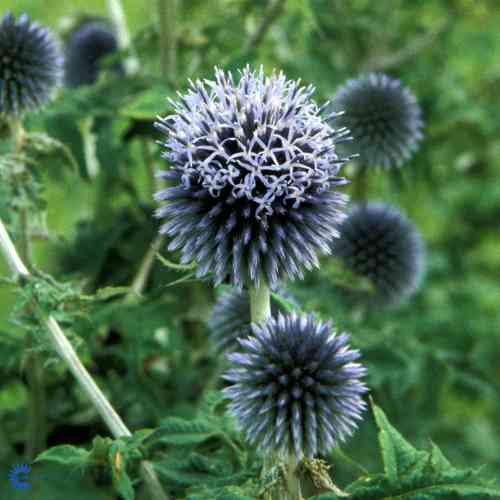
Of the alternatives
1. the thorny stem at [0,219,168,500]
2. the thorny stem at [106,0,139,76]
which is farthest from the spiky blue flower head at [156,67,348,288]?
the thorny stem at [106,0,139,76]

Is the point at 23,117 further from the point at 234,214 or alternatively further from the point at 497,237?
the point at 497,237

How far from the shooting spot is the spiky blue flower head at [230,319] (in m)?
2.27

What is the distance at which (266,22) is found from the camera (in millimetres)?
3137

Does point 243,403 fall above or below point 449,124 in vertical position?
below

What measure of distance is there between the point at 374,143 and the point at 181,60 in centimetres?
122

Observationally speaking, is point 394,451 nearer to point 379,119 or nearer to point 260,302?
point 260,302

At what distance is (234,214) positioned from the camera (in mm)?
1714

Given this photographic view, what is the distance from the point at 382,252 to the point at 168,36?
1.34m

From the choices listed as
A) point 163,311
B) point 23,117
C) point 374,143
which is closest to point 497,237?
point 374,143

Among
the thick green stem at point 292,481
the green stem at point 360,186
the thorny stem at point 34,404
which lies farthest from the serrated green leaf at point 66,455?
the green stem at point 360,186

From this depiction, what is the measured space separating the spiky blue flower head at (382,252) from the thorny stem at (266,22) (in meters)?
0.86

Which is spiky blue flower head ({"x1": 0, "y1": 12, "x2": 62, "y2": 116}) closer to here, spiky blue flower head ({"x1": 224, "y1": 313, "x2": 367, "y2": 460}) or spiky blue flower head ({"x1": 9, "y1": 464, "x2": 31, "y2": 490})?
spiky blue flower head ({"x1": 9, "y1": 464, "x2": 31, "y2": 490})

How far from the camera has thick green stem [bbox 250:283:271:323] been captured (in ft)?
5.82

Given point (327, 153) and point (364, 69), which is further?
point (364, 69)
